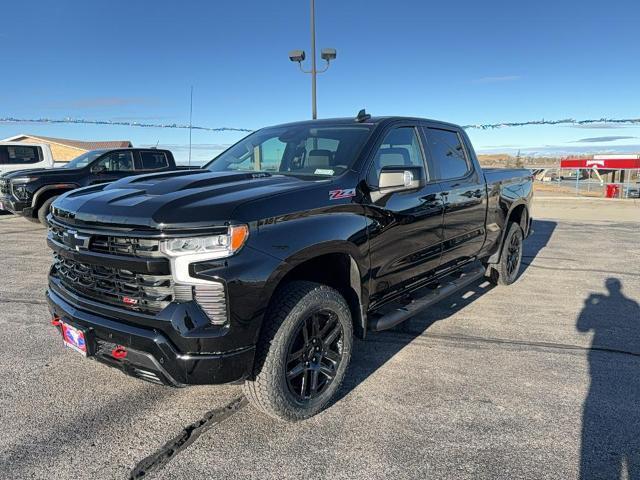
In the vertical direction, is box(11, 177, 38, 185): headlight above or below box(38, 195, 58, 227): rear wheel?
above

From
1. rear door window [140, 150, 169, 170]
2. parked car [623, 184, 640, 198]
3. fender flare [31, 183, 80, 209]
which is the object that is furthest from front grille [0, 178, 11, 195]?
parked car [623, 184, 640, 198]

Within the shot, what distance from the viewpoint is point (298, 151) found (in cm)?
398

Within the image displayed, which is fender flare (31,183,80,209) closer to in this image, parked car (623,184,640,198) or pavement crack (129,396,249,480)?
pavement crack (129,396,249,480)

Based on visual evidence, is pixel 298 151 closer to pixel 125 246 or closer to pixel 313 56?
pixel 125 246

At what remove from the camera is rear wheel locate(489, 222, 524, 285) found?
598 centimetres

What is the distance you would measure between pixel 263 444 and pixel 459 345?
215 cm

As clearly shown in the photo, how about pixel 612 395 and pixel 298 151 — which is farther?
pixel 298 151

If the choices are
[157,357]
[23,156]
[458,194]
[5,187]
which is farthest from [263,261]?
[23,156]

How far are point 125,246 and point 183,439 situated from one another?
1175 mm

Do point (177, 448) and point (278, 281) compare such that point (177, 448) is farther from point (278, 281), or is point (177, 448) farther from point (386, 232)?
point (386, 232)

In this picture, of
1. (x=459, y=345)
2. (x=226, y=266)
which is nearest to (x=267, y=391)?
(x=226, y=266)

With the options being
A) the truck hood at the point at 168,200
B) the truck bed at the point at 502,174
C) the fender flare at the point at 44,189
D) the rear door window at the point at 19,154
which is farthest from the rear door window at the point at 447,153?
the rear door window at the point at 19,154

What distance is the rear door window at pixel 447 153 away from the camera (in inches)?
174

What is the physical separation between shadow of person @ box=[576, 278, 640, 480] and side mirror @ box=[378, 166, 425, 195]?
6.14 feet
